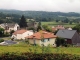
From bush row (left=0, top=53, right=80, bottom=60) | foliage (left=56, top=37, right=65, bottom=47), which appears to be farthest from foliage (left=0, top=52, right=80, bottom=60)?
foliage (left=56, top=37, right=65, bottom=47)

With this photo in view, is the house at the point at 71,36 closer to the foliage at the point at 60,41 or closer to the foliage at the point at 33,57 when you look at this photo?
the foliage at the point at 60,41

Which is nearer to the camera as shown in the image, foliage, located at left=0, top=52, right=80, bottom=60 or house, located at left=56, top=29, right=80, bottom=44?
foliage, located at left=0, top=52, right=80, bottom=60

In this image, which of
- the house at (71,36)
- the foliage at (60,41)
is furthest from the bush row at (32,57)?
the house at (71,36)

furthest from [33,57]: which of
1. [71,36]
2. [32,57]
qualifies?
[71,36]

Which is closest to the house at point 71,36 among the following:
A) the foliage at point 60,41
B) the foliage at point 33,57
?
the foliage at point 60,41

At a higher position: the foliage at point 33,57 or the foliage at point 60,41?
the foliage at point 33,57

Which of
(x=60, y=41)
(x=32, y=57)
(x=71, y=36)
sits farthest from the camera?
(x=71, y=36)

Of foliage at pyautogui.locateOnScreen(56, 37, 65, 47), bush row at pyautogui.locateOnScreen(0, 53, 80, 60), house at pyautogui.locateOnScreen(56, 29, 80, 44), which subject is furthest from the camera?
house at pyautogui.locateOnScreen(56, 29, 80, 44)

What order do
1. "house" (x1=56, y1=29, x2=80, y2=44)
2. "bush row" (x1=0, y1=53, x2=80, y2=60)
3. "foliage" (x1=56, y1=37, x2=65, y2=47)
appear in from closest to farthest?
"bush row" (x1=0, y1=53, x2=80, y2=60), "foliage" (x1=56, y1=37, x2=65, y2=47), "house" (x1=56, y1=29, x2=80, y2=44)

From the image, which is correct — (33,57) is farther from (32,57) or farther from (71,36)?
(71,36)

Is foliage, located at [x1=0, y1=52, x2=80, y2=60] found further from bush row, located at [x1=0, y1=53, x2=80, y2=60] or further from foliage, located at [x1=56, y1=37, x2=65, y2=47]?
foliage, located at [x1=56, y1=37, x2=65, y2=47]

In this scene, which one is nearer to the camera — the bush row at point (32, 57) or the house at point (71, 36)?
the bush row at point (32, 57)

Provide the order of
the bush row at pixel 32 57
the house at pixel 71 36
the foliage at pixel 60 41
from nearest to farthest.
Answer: the bush row at pixel 32 57 → the foliage at pixel 60 41 → the house at pixel 71 36

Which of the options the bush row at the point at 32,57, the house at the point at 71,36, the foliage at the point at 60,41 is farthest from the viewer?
the house at the point at 71,36
